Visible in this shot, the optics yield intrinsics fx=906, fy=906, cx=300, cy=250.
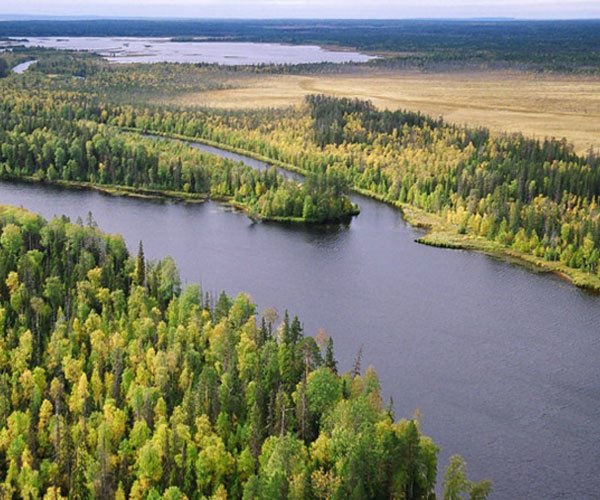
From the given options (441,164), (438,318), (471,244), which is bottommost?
(438,318)

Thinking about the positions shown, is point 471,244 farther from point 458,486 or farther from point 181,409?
point 458,486

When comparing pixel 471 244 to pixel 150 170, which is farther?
pixel 150 170

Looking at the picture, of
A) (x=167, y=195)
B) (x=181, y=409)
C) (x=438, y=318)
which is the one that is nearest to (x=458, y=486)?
(x=181, y=409)

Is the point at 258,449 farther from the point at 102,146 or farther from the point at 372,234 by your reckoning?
the point at 102,146

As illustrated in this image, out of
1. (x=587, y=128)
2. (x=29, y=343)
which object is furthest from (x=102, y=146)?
(x=587, y=128)

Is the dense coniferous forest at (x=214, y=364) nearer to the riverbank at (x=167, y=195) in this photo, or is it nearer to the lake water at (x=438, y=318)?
the riverbank at (x=167, y=195)

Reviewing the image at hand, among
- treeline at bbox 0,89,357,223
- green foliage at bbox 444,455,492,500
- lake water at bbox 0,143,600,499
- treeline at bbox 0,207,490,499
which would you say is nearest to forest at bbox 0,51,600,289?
treeline at bbox 0,89,357,223

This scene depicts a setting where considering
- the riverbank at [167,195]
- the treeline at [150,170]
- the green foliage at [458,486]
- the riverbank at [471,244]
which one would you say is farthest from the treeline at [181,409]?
the treeline at [150,170]

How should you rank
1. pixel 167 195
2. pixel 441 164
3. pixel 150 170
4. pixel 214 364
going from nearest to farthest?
pixel 214 364, pixel 167 195, pixel 150 170, pixel 441 164
